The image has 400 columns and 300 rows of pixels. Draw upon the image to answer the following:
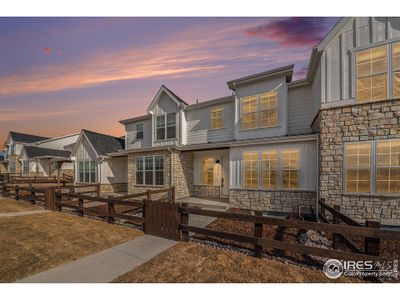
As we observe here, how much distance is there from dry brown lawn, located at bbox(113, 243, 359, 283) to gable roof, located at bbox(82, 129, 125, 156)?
15.7 metres

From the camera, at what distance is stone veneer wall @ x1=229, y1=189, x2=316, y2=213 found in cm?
897

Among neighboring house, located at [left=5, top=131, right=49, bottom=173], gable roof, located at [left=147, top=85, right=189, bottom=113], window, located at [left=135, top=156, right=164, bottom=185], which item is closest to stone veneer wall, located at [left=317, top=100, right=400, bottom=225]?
gable roof, located at [left=147, top=85, right=189, bottom=113]

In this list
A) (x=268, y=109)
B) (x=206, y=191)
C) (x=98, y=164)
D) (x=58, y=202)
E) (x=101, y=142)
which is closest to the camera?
(x=58, y=202)

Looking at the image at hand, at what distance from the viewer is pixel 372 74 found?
723cm

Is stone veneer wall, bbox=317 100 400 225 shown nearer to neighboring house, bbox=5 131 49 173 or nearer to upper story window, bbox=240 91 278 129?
upper story window, bbox=240 91 278 129

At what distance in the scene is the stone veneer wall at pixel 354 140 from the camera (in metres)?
6.89

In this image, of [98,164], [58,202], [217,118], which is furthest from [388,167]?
[98,164]

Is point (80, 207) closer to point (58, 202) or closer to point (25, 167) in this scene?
point (58, 202)

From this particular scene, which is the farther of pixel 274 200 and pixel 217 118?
pixel 217 118

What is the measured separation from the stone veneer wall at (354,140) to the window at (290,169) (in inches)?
56.2

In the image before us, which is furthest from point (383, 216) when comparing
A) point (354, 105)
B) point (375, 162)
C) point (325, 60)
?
point (325, 60)

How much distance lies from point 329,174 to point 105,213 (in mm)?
9447

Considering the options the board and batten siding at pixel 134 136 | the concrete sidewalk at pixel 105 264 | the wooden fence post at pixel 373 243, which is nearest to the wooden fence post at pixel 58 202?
the concrete sidewalk at pixel 105 264

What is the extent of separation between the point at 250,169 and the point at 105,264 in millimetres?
8252
